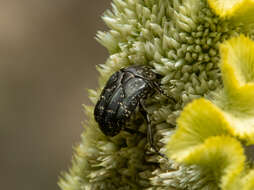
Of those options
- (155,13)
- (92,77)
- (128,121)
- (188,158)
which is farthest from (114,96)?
(92,77)

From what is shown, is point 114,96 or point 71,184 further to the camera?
point 71,184

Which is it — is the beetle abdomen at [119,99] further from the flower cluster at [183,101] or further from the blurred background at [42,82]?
the blurred background at [42,82]

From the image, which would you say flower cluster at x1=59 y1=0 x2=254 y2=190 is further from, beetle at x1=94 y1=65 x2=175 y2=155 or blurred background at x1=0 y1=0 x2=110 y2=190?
blurred background at x1=0 y1=0 x2=110 y2=190

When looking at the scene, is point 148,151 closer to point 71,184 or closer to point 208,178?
point 208,178

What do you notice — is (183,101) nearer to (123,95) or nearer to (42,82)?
(123,95)

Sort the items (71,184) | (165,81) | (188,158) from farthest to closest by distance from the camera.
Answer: (71,184), (165,81), (188,158)

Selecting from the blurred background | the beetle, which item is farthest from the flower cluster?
the blurred background

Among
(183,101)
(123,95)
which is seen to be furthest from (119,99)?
(183,101)
